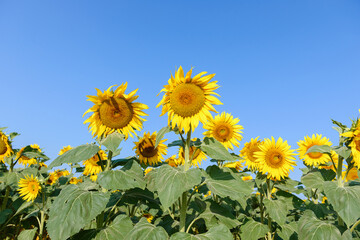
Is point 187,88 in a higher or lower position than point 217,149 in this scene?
higher

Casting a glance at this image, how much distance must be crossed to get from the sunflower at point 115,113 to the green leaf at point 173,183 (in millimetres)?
1015

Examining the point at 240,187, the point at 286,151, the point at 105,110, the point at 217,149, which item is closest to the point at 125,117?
the point at 105,110

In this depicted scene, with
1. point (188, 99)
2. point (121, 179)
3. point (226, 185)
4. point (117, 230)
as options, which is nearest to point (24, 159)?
point (117, 230)

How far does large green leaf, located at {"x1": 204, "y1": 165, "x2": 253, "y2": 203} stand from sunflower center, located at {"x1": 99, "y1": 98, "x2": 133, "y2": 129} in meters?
1.25

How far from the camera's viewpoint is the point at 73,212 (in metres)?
3.11

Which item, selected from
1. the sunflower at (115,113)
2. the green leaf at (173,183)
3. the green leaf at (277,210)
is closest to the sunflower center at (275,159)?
the green leaf at (277,210)

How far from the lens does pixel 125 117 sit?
390 cm

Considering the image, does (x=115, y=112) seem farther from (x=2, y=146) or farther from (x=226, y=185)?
(x=2, y=146)

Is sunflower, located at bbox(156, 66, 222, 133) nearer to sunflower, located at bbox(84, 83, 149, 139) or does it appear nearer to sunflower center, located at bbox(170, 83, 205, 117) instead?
sunflower center, located at bbox(170, 83, 205, 117)

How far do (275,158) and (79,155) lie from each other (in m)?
2.89

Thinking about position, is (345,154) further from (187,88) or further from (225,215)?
(187,88)

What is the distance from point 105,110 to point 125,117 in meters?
0.27

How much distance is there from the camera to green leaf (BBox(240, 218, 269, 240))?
4.09 metres

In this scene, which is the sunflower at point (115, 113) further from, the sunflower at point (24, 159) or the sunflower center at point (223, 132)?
the sunflower at point (24, 159)
